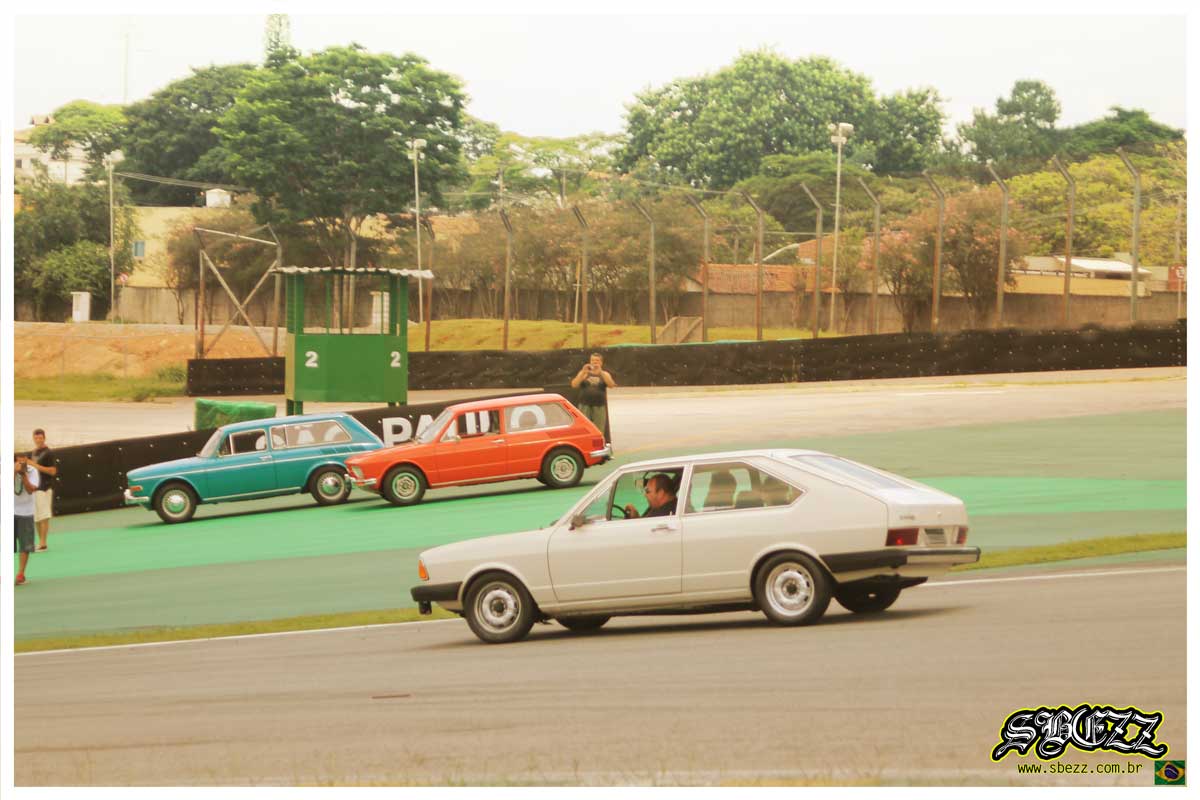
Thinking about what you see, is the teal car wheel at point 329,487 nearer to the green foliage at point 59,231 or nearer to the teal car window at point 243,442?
the teal car window at point 243,442

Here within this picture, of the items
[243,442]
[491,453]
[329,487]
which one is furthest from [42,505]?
[491,453]

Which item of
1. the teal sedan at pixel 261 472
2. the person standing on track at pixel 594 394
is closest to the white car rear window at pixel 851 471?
the person standing on track at pixel 594 394

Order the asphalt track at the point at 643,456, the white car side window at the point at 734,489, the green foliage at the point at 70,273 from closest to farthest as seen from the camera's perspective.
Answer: the white car side window at the point at 734,489 → the asphalt track at the point at 643,456 → the green foliage at the point at 70,273

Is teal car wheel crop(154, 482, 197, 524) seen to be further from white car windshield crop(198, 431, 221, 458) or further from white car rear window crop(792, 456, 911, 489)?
white car rear window crop(792, 456, 911, 489)

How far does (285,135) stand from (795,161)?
3204cm

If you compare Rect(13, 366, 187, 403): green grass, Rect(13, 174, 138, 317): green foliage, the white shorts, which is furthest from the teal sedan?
Rect(13, 174, 138, 317): green foliage

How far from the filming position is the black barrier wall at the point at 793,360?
1622 inches

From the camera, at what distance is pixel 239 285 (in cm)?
7675

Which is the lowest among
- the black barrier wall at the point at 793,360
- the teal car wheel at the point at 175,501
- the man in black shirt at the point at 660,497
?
the teal car wheel at the point at 175,501

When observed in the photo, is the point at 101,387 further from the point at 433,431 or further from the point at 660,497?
the point at 660,497

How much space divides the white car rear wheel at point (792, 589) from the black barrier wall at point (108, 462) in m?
16.3
